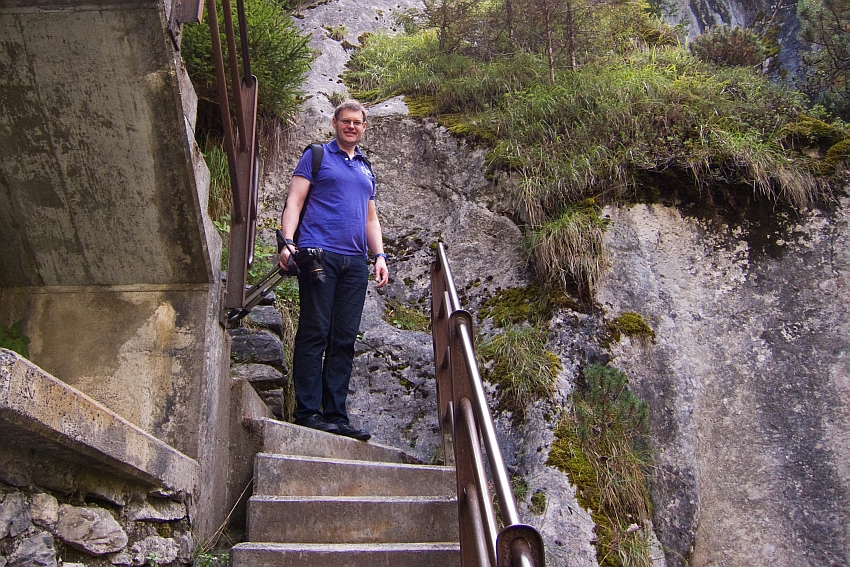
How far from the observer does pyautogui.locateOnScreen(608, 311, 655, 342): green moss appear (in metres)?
5.01

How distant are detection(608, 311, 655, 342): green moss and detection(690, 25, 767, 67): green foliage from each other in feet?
14.6

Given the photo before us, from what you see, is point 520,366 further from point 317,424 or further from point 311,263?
point 311,263

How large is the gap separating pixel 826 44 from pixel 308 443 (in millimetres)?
7082

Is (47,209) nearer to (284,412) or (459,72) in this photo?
(284,412)

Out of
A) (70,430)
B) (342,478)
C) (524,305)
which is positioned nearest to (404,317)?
(524,305)

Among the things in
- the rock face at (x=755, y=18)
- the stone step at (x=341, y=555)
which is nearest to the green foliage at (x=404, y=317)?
the stone step at (x=341, y=555)

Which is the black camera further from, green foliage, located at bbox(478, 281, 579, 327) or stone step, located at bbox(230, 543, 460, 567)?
green foliage, located at bbox(478, 281, 579, 327)

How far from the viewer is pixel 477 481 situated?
6.80 feet

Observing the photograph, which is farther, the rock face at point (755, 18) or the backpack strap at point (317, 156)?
the rock face at point (755, 18)

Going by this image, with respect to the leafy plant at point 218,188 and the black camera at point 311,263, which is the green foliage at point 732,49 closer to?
the leafy plant at point 218,188

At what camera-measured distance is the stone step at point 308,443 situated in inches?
129

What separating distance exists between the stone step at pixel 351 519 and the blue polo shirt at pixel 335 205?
135 cm

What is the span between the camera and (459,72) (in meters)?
7.79

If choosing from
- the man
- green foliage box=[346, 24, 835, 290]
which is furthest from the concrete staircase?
green foliage box=[346, 24, 835, 290]
